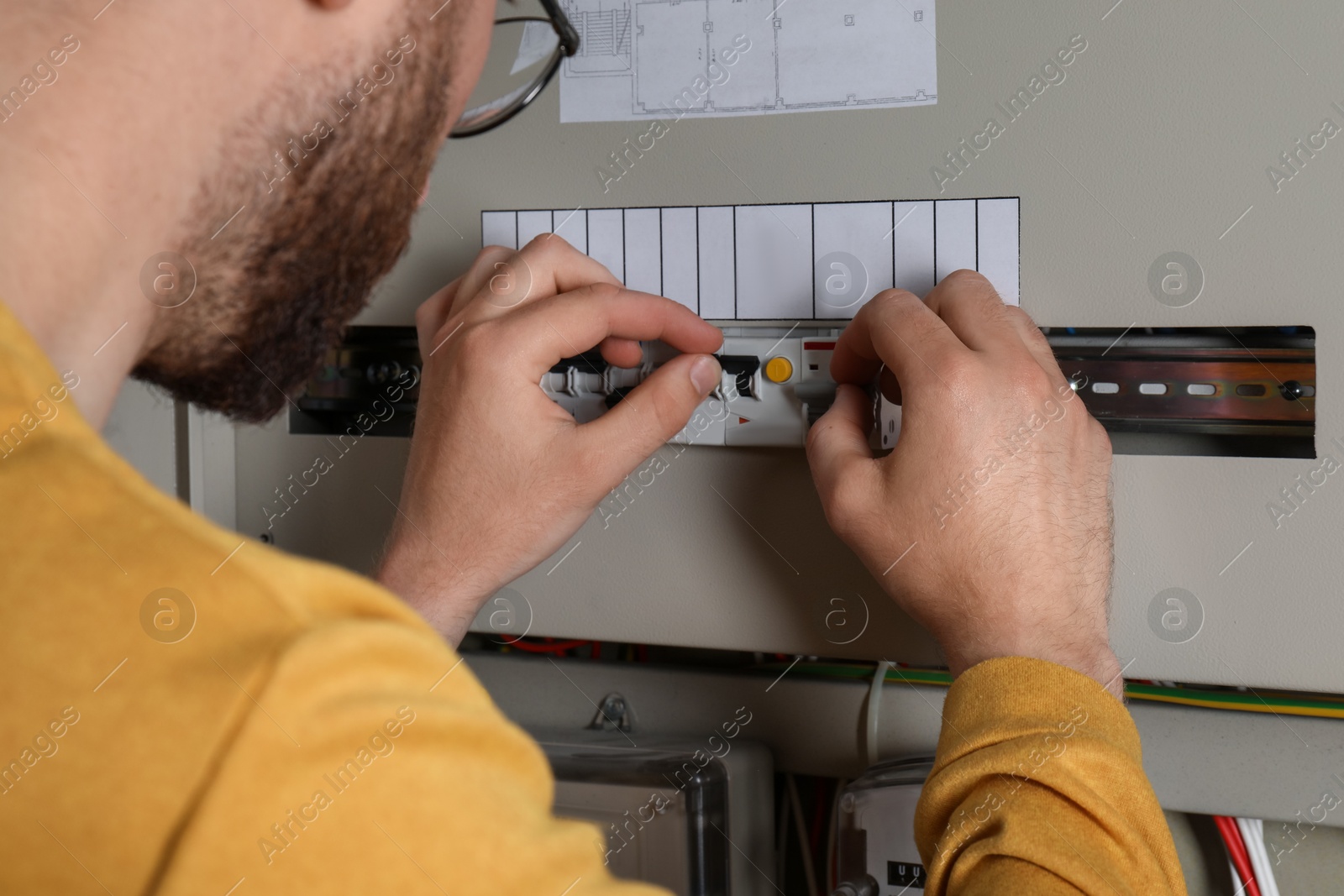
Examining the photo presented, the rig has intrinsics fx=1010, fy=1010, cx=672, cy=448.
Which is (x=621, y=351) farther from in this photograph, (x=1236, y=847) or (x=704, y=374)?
(x=1236, y=847)

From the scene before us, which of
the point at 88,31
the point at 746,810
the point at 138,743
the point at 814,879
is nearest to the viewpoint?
the point at 138,743

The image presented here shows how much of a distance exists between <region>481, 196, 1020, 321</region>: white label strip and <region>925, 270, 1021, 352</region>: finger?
0.04m

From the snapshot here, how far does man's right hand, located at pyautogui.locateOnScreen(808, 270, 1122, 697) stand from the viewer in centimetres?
72

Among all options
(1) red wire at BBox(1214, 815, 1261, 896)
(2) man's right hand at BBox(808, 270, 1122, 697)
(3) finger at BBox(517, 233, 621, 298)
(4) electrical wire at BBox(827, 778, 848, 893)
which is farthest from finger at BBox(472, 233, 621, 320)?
(1) red wire at BBox(1214, 815, 1261, 896)

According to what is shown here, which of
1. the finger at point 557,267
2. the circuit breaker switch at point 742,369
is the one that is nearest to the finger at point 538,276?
the finger at point 557,267

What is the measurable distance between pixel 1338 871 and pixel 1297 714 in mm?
283

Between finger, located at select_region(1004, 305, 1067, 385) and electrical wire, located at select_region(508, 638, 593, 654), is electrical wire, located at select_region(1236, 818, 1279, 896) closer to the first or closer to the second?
finger, located at select_region(1004, 305, 1067, 385)

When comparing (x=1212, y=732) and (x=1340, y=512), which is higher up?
(x=1340, y=512)

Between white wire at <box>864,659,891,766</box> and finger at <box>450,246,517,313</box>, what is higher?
finger at <box>450,246,517,313</box>

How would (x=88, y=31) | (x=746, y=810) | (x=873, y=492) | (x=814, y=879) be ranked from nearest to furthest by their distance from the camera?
(x=88, y=31) < (x=873, y=492) < (x=746, y=810) < (x=814, y=879)

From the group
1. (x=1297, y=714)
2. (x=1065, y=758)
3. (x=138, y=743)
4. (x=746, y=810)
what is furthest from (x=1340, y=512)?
(x=138, y=743)

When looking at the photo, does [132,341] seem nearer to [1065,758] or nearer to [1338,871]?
[1065,758]

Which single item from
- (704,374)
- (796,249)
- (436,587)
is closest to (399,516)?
(436,587)

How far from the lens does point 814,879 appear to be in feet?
3.84
